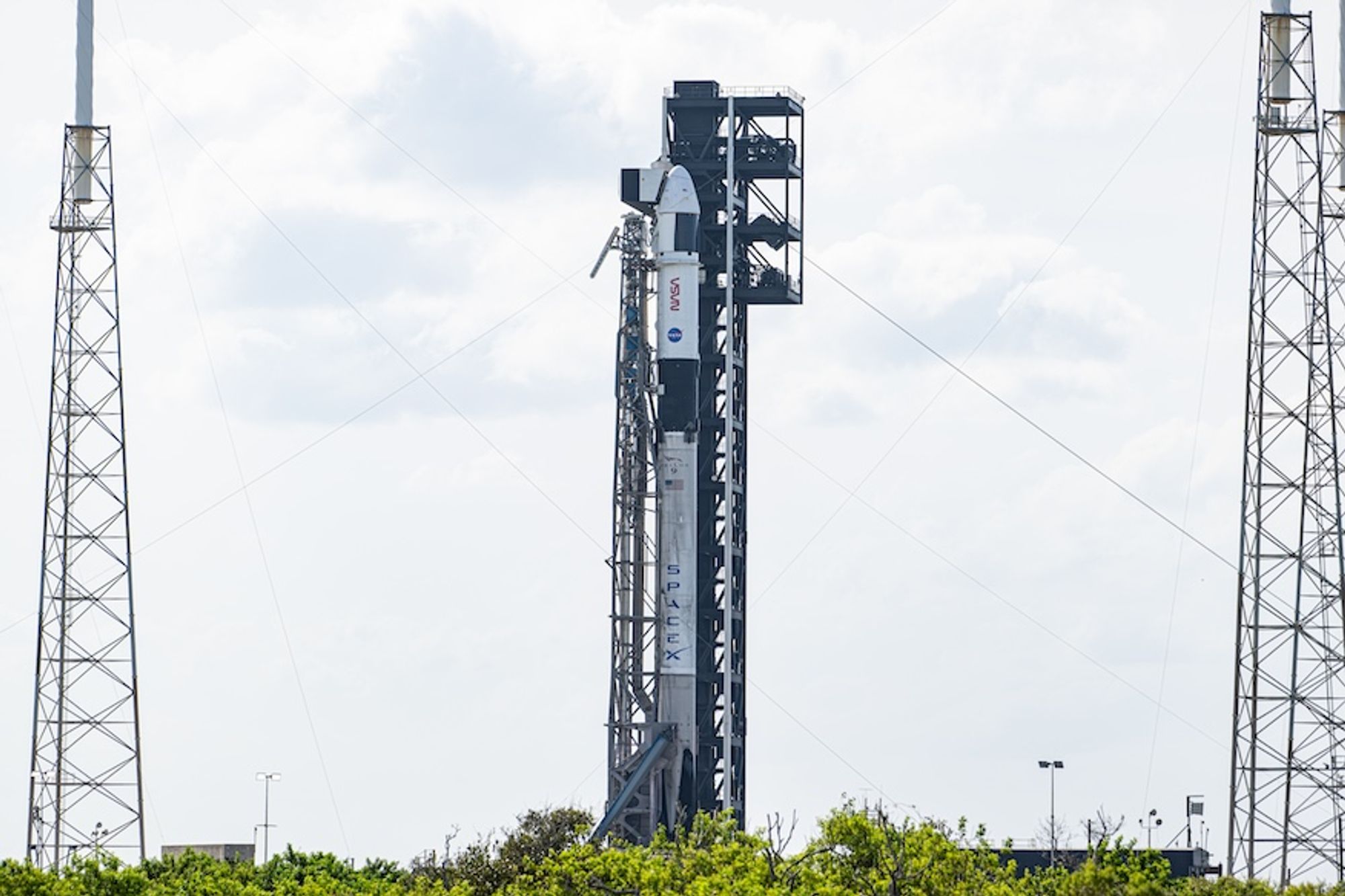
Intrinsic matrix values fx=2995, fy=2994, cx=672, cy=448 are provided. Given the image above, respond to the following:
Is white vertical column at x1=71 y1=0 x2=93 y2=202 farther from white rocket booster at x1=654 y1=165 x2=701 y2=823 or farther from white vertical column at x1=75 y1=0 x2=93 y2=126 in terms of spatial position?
white rocket booster at x1=654 y1=165 x2=701 y2=823

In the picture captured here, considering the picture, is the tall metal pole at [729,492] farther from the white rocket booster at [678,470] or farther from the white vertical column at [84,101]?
the white vertical column at [84,101]

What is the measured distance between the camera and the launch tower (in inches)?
2894

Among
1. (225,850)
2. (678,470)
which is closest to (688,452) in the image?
(678,470)

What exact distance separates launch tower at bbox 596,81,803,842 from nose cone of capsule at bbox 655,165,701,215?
37 millimetres

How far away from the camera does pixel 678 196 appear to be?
243ft

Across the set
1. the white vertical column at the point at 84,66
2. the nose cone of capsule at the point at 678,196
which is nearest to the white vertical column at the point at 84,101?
the white vertical column at the point at 84,66

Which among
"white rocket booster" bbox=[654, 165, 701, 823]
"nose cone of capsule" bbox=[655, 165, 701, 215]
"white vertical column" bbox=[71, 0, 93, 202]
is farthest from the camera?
"nose cone of capsule" bbox=[655, 165, 701, 215]

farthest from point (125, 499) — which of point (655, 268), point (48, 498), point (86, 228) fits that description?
point (655, 268)

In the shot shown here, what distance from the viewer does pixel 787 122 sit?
251ft

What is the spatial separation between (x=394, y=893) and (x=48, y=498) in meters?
12.2

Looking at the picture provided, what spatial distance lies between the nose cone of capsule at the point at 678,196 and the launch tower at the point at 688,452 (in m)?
0.04

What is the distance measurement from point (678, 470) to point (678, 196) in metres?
6.76

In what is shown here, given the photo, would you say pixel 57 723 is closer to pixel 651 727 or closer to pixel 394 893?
pixel 394 893

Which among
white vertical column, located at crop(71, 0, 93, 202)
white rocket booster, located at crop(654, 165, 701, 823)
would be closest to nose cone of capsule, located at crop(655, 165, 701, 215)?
white rocket booster, located at crop(654, 165, 701, 823)
